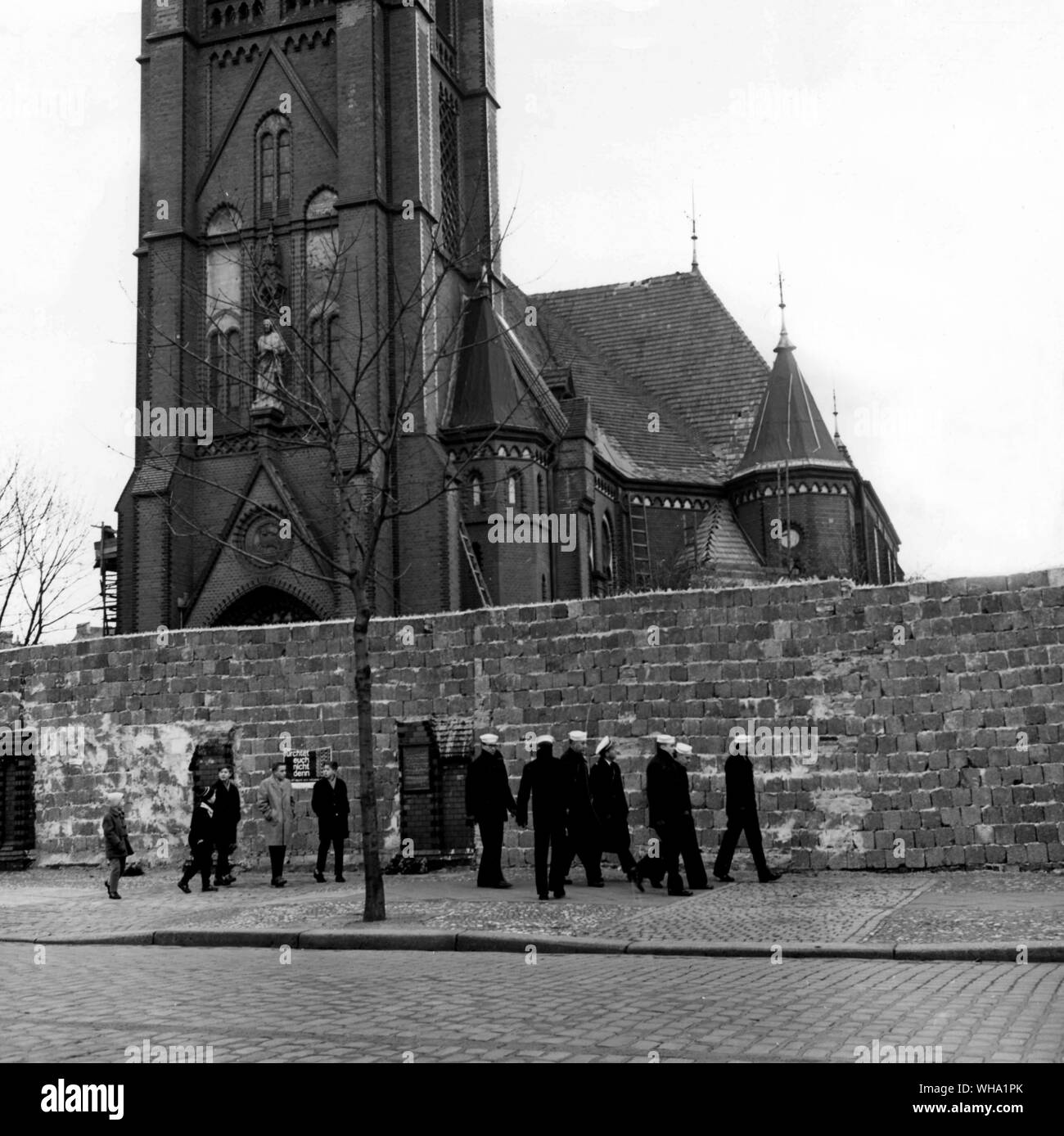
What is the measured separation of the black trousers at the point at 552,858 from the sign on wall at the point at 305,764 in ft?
17.4

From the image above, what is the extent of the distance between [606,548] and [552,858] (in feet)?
108

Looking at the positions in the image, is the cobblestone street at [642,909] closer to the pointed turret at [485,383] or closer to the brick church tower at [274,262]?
the brick church tower at [274,262]

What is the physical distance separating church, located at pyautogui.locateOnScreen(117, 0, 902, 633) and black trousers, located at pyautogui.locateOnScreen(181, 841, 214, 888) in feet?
59.6

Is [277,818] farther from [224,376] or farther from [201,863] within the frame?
A: [224,376]

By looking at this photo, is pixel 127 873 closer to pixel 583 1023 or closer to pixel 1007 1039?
pixel 583 1023

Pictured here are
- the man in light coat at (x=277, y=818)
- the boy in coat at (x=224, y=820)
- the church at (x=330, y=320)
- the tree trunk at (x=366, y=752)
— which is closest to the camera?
the tree trunk at (x=366, y=752)

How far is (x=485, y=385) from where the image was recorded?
4141 centimetres

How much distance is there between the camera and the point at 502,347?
140 ft

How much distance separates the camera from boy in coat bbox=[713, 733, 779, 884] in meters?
15.2

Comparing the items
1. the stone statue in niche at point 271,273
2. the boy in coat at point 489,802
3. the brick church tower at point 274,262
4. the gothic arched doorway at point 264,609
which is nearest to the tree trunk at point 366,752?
the boy in coat at point 489,802

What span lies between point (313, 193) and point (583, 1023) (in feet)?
120

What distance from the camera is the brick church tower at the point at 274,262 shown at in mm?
38656

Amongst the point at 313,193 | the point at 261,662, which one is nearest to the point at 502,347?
the point at 313,193

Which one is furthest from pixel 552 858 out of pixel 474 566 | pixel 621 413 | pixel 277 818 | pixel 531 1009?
pixel 621 413
